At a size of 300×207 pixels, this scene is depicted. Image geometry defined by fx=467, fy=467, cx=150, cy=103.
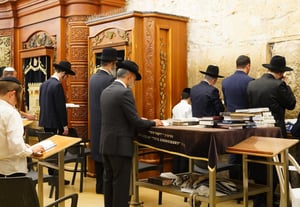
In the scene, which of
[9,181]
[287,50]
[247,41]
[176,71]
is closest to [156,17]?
[176,71]

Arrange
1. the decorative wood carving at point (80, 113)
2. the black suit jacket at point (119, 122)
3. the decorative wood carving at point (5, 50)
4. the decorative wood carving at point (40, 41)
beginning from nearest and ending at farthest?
1. the black suit jacket at point (119, 122)
2. the decorative wood carving at point (80, 113)
3. the decorative wood carving at point (40, 41)
4. the decorative wood carving at point (5, 50)

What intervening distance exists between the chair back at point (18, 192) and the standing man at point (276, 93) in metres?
3.13

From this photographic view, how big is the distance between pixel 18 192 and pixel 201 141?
1.72 m

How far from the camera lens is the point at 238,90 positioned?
5.55m

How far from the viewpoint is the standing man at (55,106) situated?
655 cm

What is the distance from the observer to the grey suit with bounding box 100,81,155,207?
4332 millimetres

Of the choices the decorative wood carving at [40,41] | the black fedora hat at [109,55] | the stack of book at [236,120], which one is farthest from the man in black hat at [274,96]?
the decorative wood carving at [40,41]

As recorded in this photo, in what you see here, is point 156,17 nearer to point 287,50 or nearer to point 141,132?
point 287,50

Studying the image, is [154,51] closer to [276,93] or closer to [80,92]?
[80,92]

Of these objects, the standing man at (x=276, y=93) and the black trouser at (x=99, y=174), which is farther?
the black trouser at (x=99, y=174)

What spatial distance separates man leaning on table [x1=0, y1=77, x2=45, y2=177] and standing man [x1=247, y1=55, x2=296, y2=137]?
258cm

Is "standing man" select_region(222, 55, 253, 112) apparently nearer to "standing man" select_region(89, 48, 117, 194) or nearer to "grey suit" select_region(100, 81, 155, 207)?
"standing man" select_region(89, 48, 117, 194)

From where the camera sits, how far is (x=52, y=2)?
8.20 metres

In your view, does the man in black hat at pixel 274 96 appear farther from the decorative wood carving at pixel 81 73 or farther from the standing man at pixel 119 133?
the decorative wood carving at pixel 81 73
